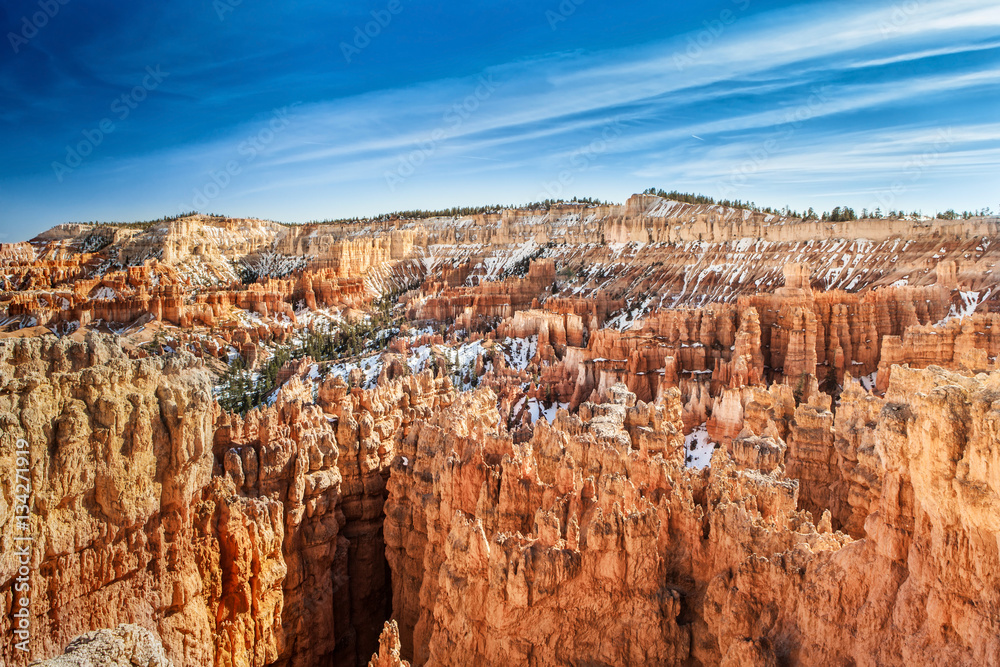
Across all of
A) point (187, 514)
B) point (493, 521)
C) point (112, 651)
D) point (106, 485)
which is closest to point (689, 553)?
point (493, 521)

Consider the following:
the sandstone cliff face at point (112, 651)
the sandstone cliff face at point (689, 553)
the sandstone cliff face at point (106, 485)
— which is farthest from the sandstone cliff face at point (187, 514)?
the sandstone cliff face at point (112, 651)

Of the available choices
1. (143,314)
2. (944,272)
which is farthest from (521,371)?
(143,314)

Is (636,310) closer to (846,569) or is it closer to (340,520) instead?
(340,520)


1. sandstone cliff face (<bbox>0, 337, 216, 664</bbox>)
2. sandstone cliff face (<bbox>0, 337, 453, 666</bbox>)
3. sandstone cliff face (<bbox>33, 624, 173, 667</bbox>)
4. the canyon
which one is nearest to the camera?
sandstone cliff face (<bbox>33, 624, 173, 667</bbox>)

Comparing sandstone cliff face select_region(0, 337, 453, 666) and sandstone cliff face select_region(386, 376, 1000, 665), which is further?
sandstone cliff face select_region(0, 337, 453, 666)

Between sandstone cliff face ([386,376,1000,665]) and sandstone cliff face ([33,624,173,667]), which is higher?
sandstone cliff face ([33,624,173,667])

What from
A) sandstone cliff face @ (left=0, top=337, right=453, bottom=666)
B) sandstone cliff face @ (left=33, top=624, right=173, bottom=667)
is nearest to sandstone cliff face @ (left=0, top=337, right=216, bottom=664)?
sandstone cliff face @ (left=0, top=337, right=453, bottom=666)

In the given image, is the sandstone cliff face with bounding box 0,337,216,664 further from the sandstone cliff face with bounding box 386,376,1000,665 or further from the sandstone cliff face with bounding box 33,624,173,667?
the sandstone cliff face with bounding box 386,376,1000,665

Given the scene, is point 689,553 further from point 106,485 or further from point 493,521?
point 106,485

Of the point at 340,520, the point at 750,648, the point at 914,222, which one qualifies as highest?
the point at 914,222

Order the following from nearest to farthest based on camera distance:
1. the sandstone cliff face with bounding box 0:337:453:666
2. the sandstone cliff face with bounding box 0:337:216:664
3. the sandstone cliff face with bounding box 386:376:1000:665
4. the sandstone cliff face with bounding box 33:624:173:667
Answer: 1. the sandstone cliff face with bounding box 33:624:173:667
2. the sandstone cliff face with bounding box 386:376:1000:665
3. the sandstone cliff face with bounding box 0:337:216:664
4. the sandstone cliff face with bounding box 0:337:453:666

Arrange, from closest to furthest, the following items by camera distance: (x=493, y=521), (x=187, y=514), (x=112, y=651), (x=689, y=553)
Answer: (x=112, y=651) < (x=689, y=553) < (x=187, y=514) < (x=493, y=521)
